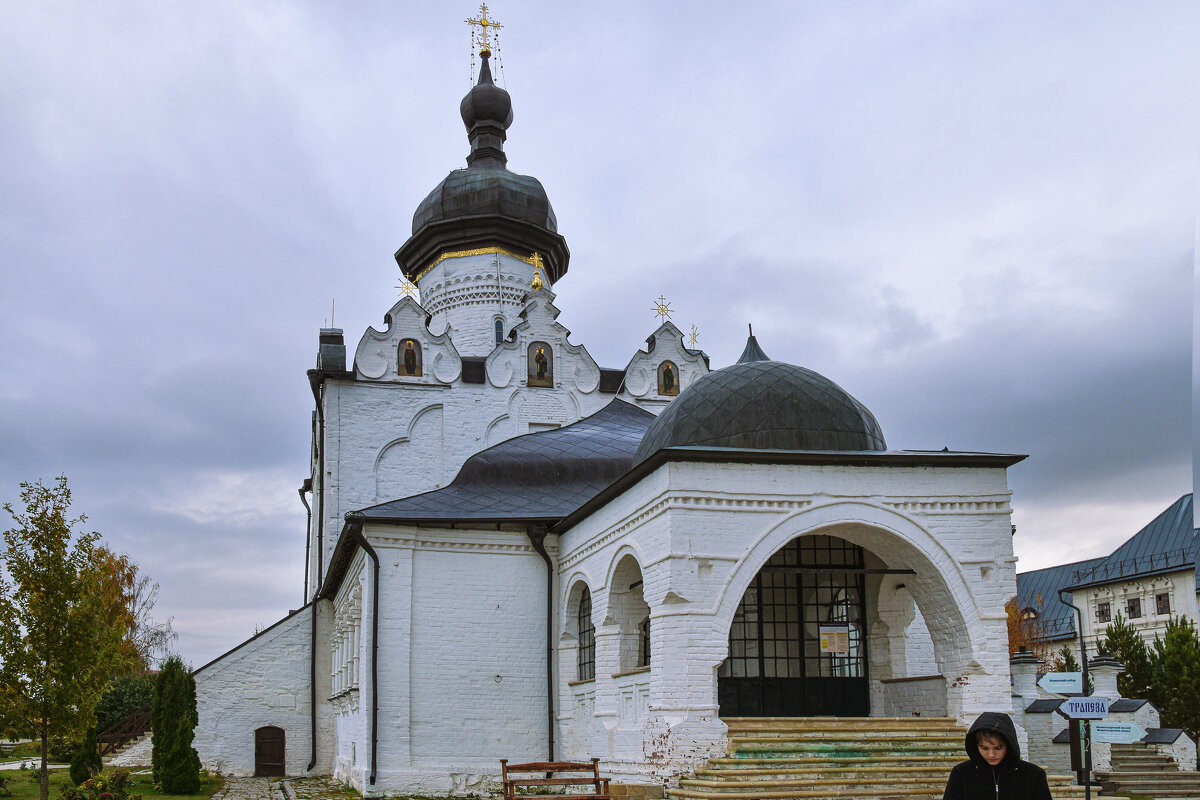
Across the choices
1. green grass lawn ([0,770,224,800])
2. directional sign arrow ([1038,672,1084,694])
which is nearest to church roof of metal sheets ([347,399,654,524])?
green grass lawn ([0,770,224,800])

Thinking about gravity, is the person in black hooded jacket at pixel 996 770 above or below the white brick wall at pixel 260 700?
above

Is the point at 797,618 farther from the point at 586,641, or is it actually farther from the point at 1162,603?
the point at 1162,603

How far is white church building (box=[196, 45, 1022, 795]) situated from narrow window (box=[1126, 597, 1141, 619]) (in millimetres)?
19456

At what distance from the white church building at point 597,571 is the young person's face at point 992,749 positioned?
23.7 feet

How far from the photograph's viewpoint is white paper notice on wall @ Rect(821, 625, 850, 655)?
1311 centimetres

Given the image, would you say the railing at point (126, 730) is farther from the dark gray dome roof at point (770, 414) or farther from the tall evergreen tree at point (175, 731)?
the dark gray dome roof at point (770, 414)

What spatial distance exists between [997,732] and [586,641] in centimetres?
1163

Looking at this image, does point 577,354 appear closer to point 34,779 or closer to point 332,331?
point 332,331

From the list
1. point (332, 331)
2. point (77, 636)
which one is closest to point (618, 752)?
point (77, 636)

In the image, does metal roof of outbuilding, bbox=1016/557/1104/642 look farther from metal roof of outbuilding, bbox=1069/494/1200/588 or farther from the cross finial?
the cross finial

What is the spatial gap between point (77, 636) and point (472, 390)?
9619mm

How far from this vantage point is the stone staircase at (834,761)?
1052 cm

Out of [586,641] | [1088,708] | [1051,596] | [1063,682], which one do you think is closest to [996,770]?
[1088,708]

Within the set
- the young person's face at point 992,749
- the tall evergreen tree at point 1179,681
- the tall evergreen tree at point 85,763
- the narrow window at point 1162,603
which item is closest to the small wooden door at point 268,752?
the tall evergreen tree at point 85,763
